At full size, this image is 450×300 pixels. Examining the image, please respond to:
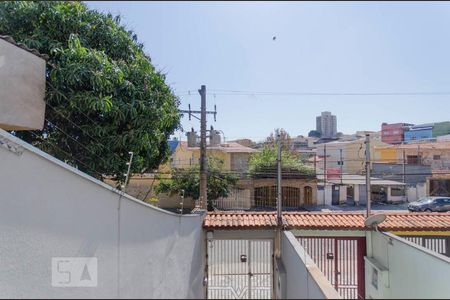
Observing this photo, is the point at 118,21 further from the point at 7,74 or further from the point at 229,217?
the point at 229,217

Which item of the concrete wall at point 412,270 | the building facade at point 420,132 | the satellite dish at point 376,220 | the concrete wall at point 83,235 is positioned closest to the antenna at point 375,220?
the satellite dish at point 376,220

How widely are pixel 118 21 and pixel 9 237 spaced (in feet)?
21.6

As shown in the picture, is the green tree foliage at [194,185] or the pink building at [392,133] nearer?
the pink building at [392,133]

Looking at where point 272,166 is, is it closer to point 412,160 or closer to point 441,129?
point 412,160

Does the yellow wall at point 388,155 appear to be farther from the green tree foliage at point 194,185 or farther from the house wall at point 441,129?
the house wall at point 441,129

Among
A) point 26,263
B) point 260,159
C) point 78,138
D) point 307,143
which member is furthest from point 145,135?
point 307,143

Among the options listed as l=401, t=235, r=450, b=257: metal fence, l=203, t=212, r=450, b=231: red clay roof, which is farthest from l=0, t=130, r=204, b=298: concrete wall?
l=401, t=235, r=450, b=257: metal fence

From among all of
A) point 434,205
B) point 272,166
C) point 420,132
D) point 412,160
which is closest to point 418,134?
point 420,132

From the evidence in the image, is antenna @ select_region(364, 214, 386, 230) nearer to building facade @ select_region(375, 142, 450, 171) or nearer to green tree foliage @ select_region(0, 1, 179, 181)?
green tree foliage @ select_region(0, 1, 179, 181)

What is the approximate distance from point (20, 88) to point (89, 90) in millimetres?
1185

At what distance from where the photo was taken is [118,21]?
8172mm

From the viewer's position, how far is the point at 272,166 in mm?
20531

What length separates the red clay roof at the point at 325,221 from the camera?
243 inches

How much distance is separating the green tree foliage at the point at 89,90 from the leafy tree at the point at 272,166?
13.8 meters
